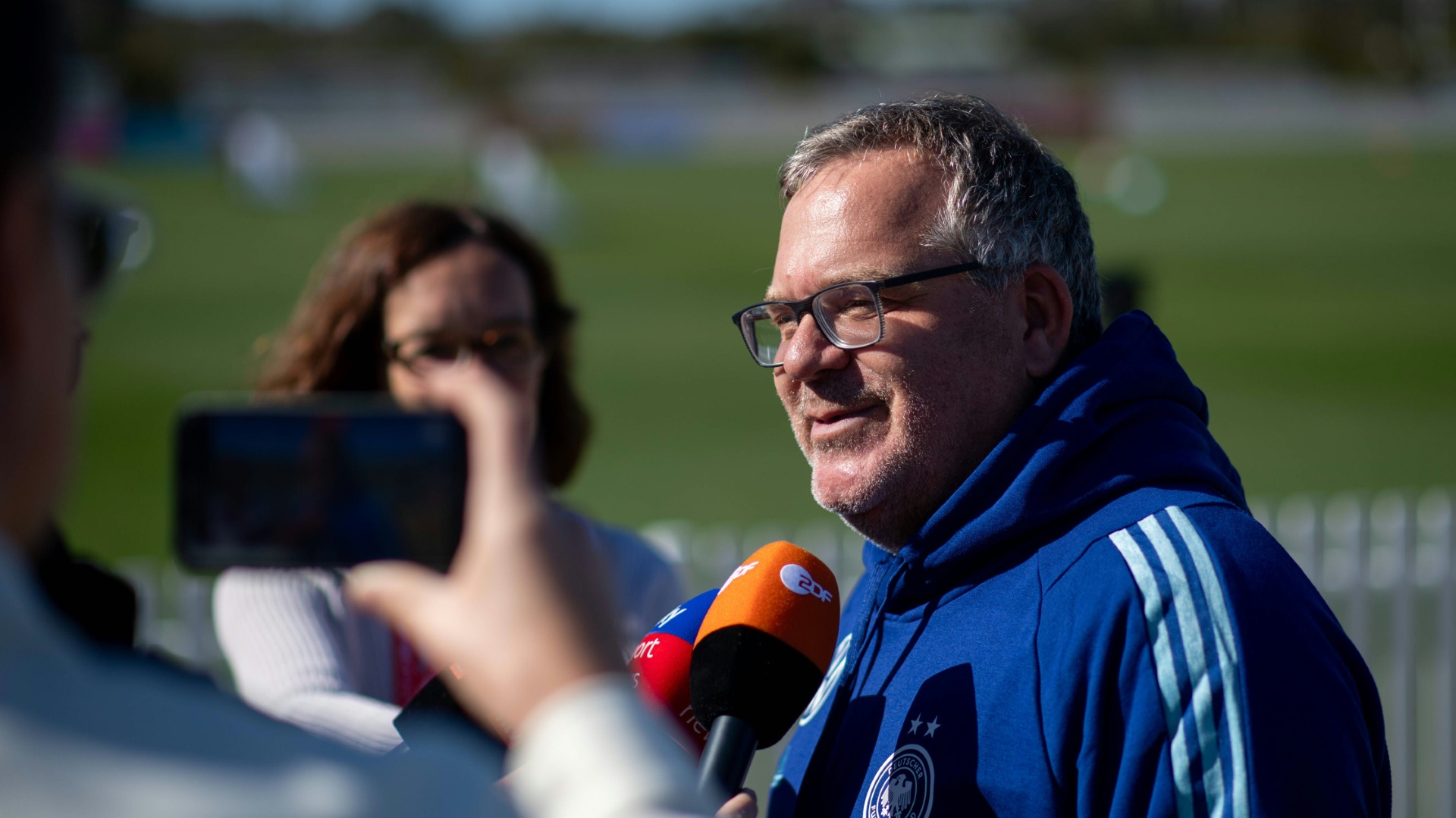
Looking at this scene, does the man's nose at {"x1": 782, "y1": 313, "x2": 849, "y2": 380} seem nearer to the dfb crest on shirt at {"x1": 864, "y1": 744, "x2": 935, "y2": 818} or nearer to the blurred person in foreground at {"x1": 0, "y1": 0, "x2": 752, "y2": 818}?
the dfb crest on shirt at {"x1": 864, "y1": 744, "x2": 935, "y2": 818}

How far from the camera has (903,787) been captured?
5.67 feet

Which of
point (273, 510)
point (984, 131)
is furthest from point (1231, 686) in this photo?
point (273, 510)

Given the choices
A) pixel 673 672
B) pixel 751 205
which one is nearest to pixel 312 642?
pixel 673 672

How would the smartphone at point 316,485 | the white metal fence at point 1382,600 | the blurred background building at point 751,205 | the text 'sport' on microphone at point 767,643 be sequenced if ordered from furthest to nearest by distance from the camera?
the blurred background building at point 751,205 → the white metal fence at point 1382,600 → the text 'sport' on microphone at point 767,643 → the smartphone at point 316,485

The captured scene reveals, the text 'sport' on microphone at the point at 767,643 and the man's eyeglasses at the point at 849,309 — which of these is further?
the man's eyeglasses at the point at 849,309

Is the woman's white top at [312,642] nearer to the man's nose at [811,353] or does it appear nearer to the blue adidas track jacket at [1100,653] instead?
the man's nose at [811,353]

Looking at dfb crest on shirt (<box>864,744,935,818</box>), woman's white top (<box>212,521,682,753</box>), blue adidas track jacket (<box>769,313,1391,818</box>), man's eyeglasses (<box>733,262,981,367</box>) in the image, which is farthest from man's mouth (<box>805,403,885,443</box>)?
woman's white top (<box>212,521,682,753</box>)

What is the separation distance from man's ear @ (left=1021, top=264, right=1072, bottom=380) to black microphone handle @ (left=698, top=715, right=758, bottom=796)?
2.64ft

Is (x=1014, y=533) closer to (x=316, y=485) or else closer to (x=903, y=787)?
(x=903, y=787)

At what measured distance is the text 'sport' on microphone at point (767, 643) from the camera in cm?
167

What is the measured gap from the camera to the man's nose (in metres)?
2.07

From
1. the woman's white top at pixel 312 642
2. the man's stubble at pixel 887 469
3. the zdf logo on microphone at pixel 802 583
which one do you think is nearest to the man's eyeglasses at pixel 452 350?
the woman's white top at pixel 312 642

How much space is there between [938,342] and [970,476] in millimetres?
237

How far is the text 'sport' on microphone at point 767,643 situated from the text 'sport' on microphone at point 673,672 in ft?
0.33
